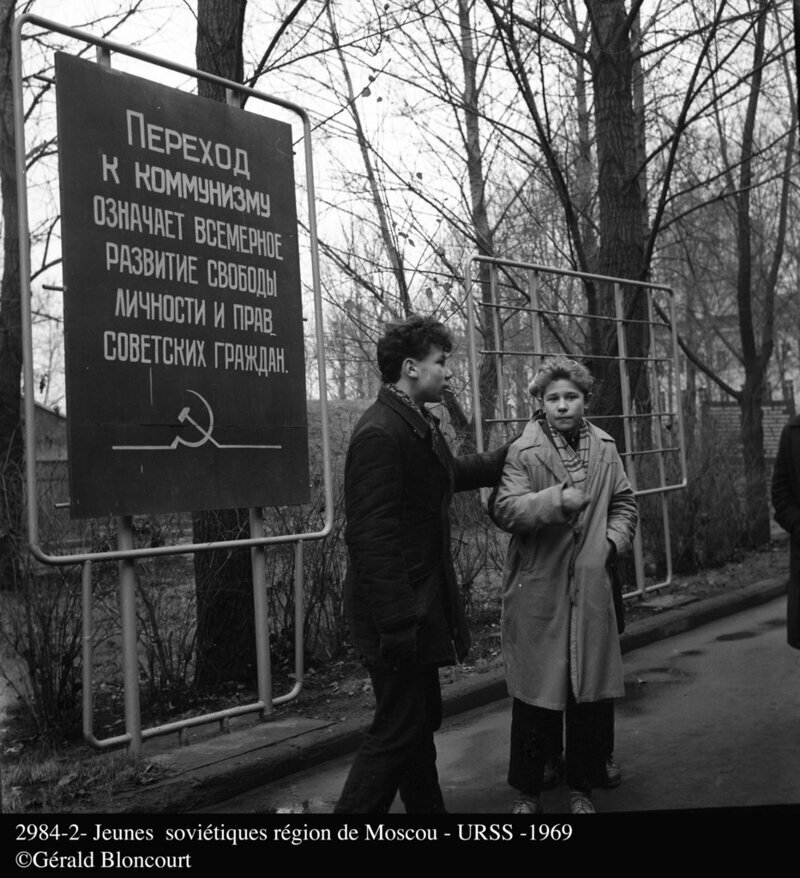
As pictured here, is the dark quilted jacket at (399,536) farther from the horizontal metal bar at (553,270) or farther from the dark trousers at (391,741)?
the horizontal metal bar at (553,270)

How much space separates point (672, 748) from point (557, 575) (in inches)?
63.7

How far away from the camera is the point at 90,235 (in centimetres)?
476

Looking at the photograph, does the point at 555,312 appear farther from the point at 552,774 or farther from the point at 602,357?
the point at 552,774

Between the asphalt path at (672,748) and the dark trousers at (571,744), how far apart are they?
29cm

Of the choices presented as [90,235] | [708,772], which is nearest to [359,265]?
[90,235]

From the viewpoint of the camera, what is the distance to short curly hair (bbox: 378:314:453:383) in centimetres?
392

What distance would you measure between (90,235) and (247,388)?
3.74 ft

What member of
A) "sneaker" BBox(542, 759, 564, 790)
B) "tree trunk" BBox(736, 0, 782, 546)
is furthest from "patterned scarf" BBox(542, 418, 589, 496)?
"tree trunk" BBox(736, 0, 782, 546)

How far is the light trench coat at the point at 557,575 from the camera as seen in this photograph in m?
4.05

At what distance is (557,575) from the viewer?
4.15 m

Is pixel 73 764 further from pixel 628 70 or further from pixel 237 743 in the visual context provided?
pixel 628 70

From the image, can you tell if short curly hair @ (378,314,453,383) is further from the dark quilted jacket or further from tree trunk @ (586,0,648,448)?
tree trunk @ (586,0,648,448)

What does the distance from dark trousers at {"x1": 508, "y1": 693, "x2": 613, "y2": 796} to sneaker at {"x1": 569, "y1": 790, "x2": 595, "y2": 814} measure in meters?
0.03

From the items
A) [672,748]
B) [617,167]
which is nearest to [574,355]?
[617,167]
